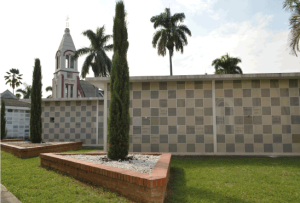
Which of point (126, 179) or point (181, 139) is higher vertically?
point (181, 139)

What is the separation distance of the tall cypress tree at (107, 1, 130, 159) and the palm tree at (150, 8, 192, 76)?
22928 mm

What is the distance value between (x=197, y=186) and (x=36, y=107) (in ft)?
30.3

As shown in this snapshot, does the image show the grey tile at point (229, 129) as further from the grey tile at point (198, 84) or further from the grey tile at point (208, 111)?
the grey tile at point (198, 84)

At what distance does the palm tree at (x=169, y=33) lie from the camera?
1126 inches

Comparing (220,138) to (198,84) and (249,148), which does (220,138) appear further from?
(198,84)

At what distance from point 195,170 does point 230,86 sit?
4105mm

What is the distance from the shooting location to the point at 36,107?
10680 millimetres

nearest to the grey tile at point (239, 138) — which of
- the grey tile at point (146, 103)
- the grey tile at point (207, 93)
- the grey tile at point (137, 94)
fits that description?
the grey tile at point (207, 93)

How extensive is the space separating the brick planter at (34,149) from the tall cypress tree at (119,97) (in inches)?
163

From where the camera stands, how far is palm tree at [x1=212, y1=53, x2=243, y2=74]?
3136 cm

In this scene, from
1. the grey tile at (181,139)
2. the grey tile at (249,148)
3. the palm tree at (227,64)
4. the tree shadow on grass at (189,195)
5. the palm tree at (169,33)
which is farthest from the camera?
the palm tree at (227,64)

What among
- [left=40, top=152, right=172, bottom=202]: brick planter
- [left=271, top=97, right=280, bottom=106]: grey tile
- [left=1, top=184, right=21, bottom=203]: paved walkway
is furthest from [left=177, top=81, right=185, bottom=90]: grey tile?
[left=1, top=184, right=21, bottom=203]: paved walkway

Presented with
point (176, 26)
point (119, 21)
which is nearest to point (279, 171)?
point (119, 21)

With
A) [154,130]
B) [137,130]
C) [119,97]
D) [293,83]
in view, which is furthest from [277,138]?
[119,97]
